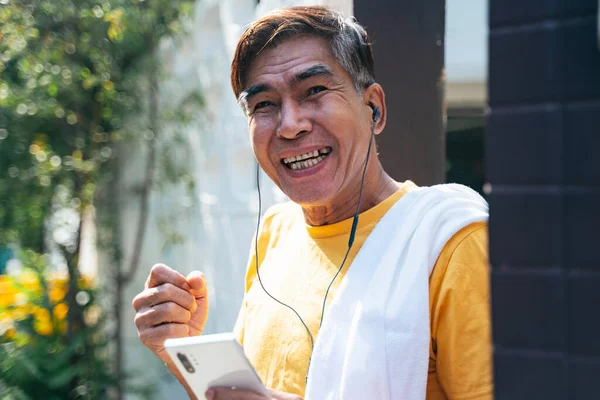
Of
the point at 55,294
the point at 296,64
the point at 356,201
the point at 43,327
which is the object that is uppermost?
the point at 296,64

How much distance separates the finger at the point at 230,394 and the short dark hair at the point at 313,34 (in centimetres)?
78

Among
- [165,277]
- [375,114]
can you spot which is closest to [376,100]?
[375,114]

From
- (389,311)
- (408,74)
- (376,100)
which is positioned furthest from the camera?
(408,74)

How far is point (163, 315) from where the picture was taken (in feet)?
5.75

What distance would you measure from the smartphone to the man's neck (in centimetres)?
56

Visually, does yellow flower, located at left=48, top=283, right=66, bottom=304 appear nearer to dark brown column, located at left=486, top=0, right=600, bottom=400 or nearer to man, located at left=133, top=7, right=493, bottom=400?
man, located at left=133, top=7, right=493, bottom=400

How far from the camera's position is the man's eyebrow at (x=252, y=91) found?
1.78 m

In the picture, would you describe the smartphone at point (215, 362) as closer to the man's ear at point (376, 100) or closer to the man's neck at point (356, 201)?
the man's neck at point (356, 201)

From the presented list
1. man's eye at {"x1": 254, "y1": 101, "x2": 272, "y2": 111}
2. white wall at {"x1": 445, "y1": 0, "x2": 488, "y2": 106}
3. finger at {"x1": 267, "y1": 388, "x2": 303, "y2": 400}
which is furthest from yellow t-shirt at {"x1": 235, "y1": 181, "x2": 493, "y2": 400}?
white wall at {"x1": 445, "y1": 0, "x2": 488, "y2": 106}

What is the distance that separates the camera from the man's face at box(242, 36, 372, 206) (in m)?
1.75

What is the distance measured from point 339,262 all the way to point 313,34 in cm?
54

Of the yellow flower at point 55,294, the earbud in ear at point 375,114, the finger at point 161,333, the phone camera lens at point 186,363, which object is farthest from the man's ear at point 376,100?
the yellow flower at point 55,294

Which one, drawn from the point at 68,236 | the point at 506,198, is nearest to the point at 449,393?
the point at 506,198

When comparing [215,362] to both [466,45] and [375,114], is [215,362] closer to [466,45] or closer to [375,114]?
[375,114]
